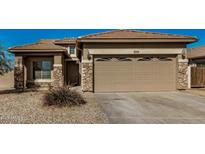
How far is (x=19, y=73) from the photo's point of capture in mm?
17047

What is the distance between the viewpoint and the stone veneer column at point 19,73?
17031 mm

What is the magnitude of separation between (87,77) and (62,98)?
5010 mm

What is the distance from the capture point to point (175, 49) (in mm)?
13516

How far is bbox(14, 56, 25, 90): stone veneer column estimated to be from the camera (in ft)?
55.9

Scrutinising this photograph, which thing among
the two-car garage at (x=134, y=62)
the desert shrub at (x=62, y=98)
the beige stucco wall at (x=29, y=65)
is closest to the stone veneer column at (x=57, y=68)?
the beige stucco wall at (x=29, y=65)

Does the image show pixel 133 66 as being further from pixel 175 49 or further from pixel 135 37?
pixel 175 49

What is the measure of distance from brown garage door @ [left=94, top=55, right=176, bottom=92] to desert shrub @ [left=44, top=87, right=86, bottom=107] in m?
4.87

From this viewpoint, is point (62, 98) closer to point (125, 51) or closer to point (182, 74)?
point (125, 51)

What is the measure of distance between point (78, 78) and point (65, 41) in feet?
17.1

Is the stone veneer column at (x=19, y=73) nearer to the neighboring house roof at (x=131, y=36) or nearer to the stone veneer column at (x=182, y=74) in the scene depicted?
the neighboring house roof at (x=131, y=36)

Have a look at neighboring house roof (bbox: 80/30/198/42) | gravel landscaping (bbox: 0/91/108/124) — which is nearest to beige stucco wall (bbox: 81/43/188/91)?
neighboring house roof (bbox: 80/30/198/42)

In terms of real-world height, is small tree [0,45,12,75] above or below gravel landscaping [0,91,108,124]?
above

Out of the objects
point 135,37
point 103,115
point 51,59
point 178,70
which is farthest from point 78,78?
point 103,115

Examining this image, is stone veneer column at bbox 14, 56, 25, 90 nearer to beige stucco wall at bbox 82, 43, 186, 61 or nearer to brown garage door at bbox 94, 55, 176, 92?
beige stucco wall at bbox 82, 43, 186, 61
